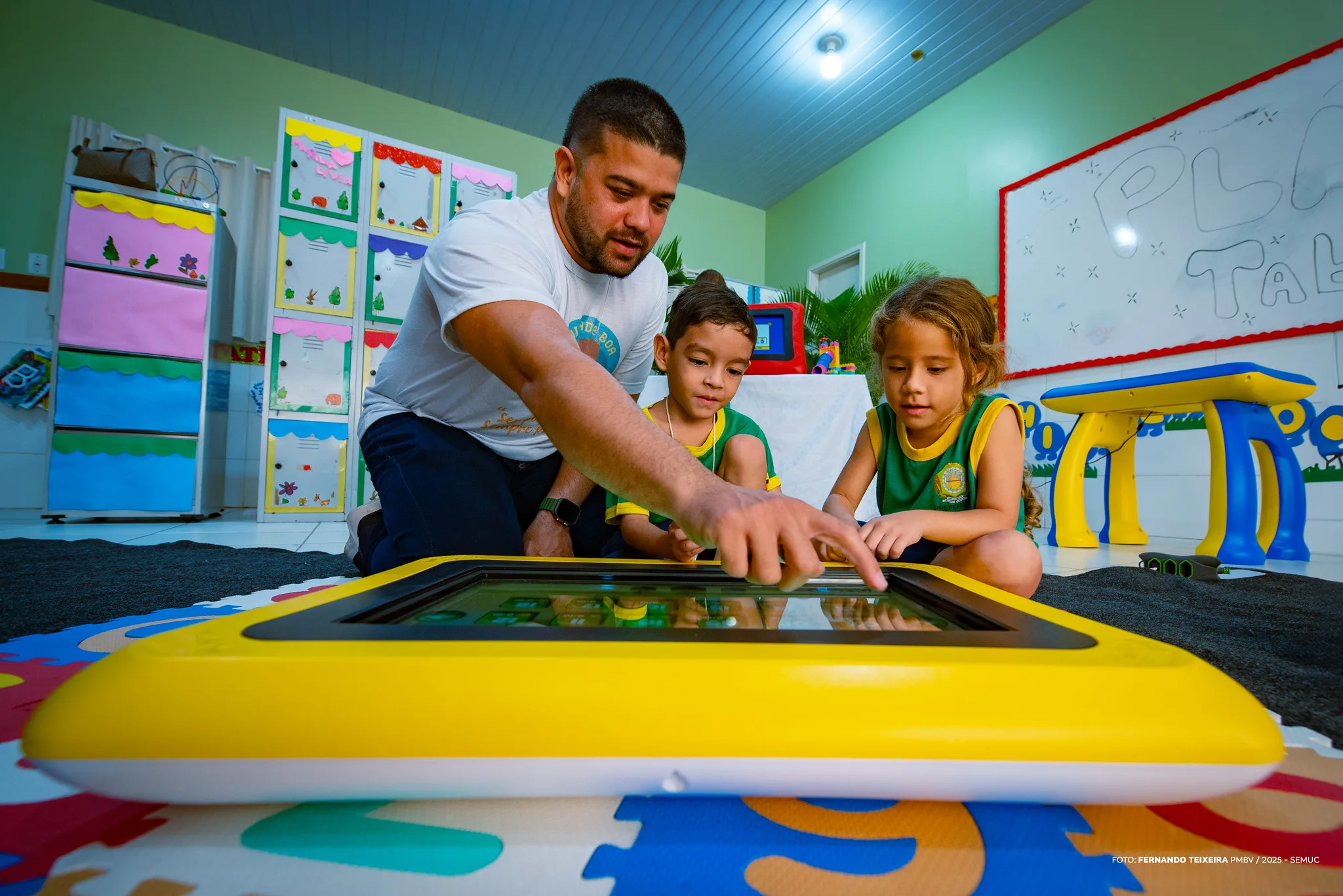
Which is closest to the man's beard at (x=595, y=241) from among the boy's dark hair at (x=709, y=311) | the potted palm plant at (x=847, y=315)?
the boy's dark hair at (x=709, y=311)

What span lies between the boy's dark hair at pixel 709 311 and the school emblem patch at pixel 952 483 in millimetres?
386

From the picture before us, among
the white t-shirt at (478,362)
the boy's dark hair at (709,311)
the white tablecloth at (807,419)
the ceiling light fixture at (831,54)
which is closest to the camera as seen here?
the white t-shirt at (478,362)

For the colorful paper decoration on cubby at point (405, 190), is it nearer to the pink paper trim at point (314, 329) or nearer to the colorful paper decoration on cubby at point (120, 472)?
the pink paper trim at point (314, 329)

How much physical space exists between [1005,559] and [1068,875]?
0.53 m

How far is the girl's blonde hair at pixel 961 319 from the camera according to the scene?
2.88 feet

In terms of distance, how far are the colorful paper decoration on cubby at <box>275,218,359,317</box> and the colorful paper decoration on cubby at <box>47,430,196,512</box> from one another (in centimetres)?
75

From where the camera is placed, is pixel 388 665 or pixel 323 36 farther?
pixel 323 36

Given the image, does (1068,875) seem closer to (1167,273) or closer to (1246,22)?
(1167,273)

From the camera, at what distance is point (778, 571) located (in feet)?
1.24

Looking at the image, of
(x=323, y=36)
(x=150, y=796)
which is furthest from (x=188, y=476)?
(x=150, y=796)

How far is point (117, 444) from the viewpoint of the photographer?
244cm

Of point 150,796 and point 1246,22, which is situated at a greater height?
point 1246,22

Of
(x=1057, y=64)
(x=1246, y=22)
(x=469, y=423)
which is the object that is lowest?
(x=469, y=423)

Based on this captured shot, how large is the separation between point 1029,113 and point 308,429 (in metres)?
3.65
